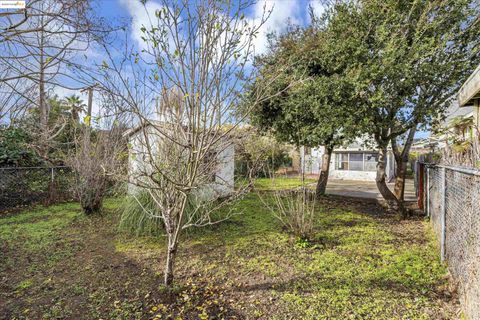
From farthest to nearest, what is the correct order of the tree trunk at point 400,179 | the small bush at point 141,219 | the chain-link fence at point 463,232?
the tree trunk at point 400,179 → the small bush at point 141,219 → the chain-link fence at point 463,232

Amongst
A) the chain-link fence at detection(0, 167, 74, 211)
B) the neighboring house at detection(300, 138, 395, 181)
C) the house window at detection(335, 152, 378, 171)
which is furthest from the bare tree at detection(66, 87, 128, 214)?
the house window at detection(335, 152, 378, 171)

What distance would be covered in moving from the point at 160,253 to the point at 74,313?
1713 mm

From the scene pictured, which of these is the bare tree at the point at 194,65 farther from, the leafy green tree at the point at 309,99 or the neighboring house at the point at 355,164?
the neighboring house at the point at 355,164

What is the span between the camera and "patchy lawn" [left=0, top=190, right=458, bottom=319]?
2844mm

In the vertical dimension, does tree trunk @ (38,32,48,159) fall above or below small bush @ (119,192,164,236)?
above

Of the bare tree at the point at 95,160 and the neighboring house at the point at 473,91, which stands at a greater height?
the neighboring house at the point at 473,91

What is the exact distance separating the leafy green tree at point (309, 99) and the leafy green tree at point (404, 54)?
0.36 metres

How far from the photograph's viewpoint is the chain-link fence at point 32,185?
27.2ft

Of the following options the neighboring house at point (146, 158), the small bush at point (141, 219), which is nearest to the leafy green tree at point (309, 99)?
the neighboring house at point (146, 158)

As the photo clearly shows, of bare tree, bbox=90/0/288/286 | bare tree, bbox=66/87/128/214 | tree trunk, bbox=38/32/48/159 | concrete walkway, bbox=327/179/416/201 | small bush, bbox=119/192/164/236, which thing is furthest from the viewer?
concrete walkway, bbox=327/179/416/201

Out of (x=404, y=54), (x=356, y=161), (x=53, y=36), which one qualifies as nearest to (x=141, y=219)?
(x=53, y=36)

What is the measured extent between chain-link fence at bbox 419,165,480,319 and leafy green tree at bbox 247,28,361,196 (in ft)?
9.37

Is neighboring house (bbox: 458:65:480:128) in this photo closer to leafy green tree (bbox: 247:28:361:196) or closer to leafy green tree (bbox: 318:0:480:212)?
leafy green tree (bbox: 318:0:480:212)

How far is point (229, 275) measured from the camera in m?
3.65
